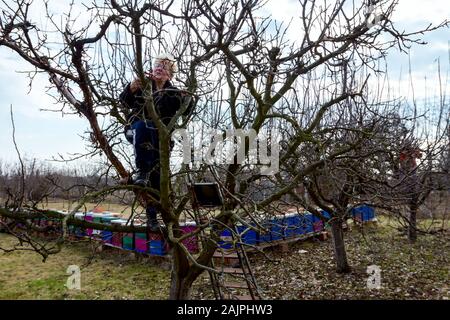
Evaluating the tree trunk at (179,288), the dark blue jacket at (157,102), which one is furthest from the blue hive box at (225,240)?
the dark blue jacket at (157,102)

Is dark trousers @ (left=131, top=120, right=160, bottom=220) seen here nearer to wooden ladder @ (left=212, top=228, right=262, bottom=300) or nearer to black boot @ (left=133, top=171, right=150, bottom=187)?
black boot @ (left=133, top=171, right=150, bottom=187)

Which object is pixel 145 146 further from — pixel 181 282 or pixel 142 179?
pixel 181 282

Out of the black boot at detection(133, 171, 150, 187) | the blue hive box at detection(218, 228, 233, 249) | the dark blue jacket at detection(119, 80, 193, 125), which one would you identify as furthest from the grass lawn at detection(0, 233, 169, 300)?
the dark blue jacket at detection(119, 80, 193, 125)

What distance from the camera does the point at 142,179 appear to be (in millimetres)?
3098

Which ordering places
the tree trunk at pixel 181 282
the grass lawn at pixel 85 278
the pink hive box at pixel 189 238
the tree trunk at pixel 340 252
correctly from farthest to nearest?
the tree trunk at pixel 340 252 < the grass lawn at pixel 85 278 < the pink hive box at pixel 189 238 < the tree trunk at pixel 181 282

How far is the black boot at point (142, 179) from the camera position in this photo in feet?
9.88

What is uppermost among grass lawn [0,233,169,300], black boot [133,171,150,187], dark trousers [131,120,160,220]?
dark trousers [131,120,160,220]

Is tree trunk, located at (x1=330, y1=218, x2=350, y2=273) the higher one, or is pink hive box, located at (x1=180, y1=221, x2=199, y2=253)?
pink hive box, located at (x1=180, y1=221, x2=199, y2=253)

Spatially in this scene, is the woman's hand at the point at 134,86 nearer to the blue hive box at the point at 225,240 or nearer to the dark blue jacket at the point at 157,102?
the dark blue jacket at the point at 157,102

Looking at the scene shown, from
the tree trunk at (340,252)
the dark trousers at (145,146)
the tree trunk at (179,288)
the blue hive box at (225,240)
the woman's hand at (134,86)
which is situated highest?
the woman's hand at (134,86)

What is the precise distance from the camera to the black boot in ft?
9.88

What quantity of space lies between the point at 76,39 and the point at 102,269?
6022mm

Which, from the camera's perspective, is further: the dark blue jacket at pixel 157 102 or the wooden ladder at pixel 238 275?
the dark blue jacket at pixel 157 102
